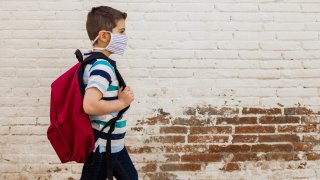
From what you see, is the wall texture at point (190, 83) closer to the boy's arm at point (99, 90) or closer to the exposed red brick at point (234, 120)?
the exposed red brick at point (234, 120)

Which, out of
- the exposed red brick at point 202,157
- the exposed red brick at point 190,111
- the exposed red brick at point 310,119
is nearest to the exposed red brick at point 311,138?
the exposed red brick at point 310,119

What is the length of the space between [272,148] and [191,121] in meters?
0.69

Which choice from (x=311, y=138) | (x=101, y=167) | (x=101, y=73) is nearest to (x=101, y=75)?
(x=101, y=73)

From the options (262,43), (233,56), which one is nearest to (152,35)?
(233,56)

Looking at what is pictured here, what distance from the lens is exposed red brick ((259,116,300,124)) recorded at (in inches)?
139

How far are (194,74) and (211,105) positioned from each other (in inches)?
11.1

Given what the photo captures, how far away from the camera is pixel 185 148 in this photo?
138 inches

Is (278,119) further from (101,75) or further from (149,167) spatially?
(101,75)

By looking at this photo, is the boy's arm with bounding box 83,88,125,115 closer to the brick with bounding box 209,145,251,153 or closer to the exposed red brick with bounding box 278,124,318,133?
the brick with bounding box 209,145,251,153

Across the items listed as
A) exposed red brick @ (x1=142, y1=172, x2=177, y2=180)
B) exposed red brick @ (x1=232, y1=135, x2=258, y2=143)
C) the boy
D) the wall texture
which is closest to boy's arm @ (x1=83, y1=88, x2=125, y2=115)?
the boy

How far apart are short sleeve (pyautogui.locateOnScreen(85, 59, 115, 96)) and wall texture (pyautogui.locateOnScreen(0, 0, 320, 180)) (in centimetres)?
112

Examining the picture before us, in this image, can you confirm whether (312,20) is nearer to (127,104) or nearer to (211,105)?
(211,105)

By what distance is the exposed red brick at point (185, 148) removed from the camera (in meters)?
3.49

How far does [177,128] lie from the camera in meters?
3.49
